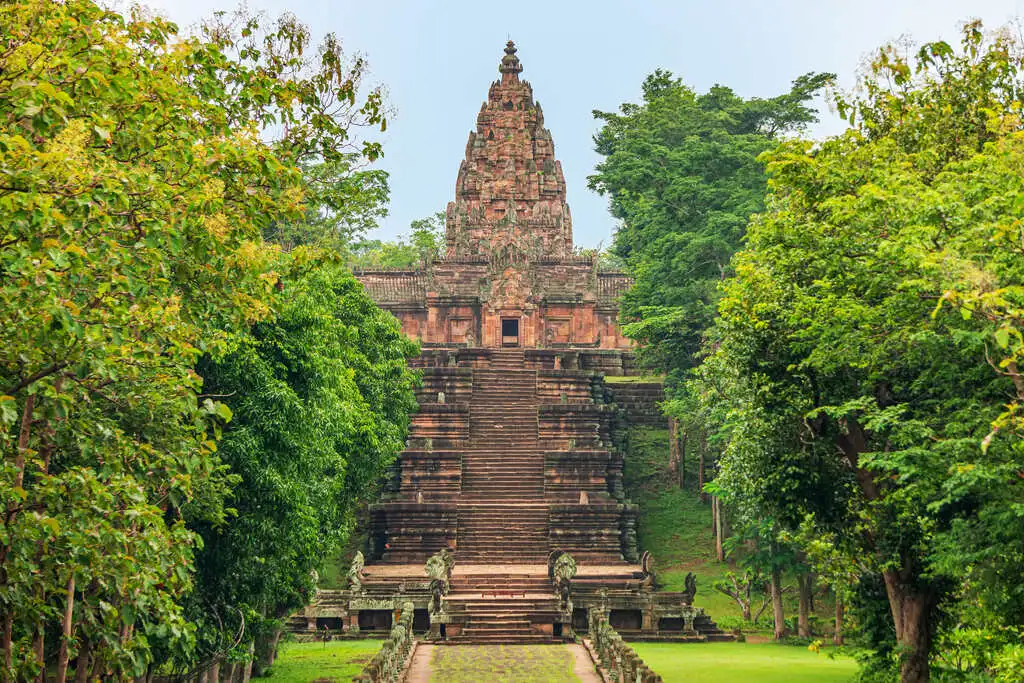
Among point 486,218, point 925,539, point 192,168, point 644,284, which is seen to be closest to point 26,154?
point 192,168

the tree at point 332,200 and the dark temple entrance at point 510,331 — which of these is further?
the dark temple entrance at point 510,331

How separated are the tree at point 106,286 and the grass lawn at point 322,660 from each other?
888 cm

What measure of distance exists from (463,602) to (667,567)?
8.30 m

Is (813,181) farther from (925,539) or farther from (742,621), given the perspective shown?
(742,621)

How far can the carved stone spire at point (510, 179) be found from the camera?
54406 mm

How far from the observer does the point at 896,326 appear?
14.3 metres

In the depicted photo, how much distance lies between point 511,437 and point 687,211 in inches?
344

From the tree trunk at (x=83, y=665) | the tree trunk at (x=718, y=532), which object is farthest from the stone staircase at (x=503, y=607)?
the tree trunk at (x=83, y=665)

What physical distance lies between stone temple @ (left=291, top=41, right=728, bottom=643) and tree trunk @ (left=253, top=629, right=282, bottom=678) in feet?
12.1

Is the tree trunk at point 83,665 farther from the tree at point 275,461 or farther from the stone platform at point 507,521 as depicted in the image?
the stone platform at point 507,521

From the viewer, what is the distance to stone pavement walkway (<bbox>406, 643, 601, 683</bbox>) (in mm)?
18578

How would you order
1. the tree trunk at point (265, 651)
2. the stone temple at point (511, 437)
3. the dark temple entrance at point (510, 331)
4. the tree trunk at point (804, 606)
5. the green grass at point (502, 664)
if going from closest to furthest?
the green grass at point (502, 664) → the tree trunk at point (265, 651) → the tree trunk at point (804, 606) → the stone temple at point (511, 437) → the dark temple entrance at point (510, 331)

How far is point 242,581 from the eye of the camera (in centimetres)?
1662

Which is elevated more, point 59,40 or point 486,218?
point 486,218
